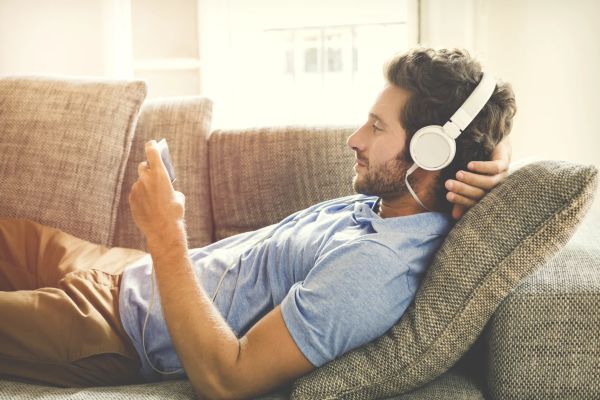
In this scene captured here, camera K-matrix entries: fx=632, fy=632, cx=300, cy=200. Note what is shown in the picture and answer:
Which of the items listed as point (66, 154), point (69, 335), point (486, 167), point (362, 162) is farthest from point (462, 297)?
point (66, 154)

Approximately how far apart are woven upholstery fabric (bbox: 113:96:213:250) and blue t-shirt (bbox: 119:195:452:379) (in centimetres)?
Result: 27

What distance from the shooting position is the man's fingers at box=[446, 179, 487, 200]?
1.11 metres

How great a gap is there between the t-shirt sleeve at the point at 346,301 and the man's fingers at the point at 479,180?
0.67ft

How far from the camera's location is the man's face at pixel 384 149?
1222mm

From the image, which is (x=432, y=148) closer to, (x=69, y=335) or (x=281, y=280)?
(x=281, y=280)

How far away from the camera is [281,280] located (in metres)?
1.17

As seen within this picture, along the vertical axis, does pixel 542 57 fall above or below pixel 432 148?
above

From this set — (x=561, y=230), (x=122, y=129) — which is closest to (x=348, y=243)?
(x=561, y=230)

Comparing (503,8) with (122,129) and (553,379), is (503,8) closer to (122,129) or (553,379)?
(122,129)

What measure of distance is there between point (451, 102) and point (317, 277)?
431 millimetres

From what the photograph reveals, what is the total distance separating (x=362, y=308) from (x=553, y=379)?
0.99 ft

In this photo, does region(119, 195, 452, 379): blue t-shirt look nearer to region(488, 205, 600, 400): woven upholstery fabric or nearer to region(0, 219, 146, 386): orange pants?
region(0, 219, 146, 386): orange pants

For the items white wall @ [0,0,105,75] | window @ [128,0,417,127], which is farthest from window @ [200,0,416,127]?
white wall @ [0,0,105,75]

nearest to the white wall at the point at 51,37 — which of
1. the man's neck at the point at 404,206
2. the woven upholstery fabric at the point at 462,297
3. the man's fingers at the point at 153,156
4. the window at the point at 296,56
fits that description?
the window at the point at 296,56
